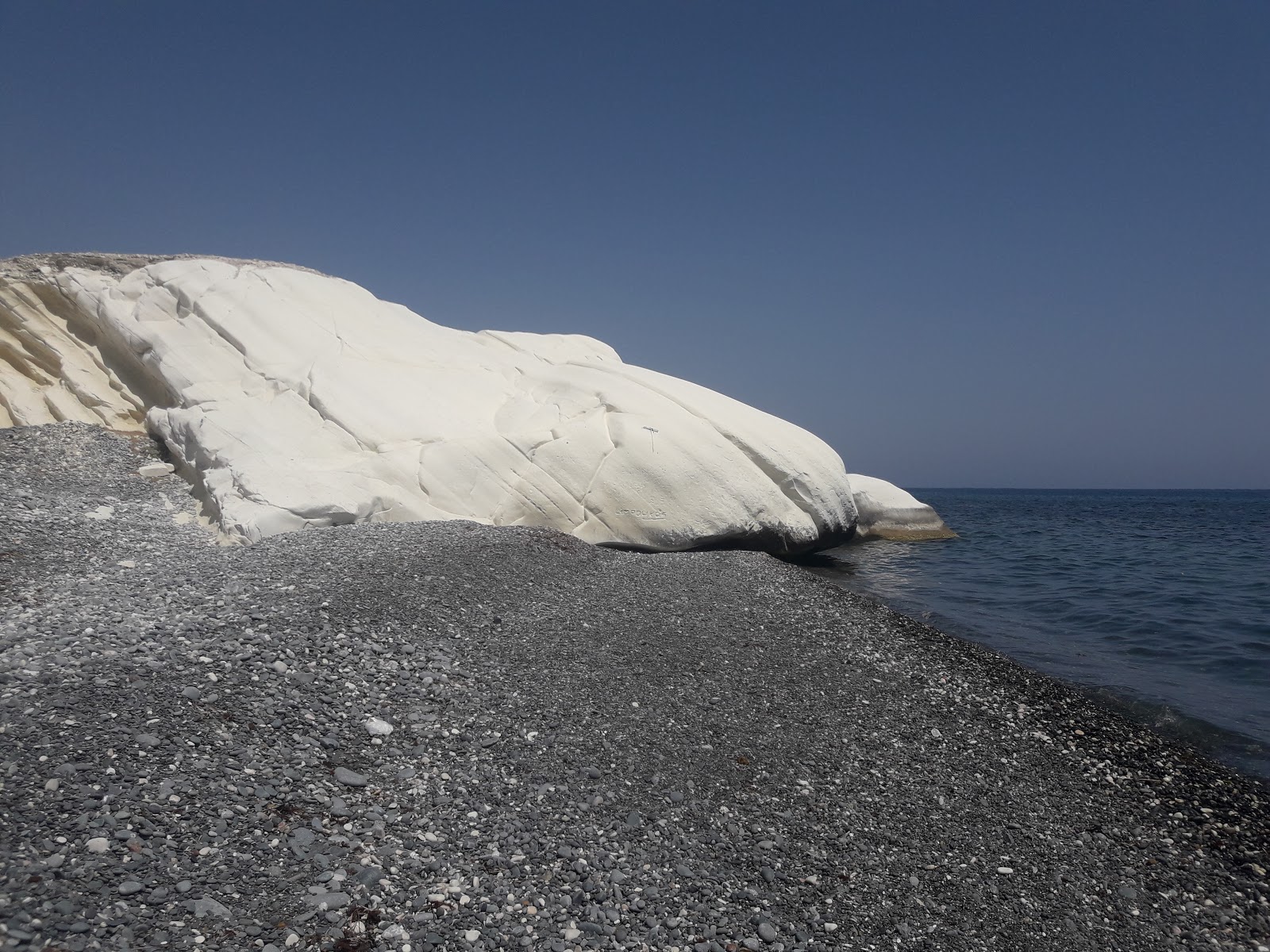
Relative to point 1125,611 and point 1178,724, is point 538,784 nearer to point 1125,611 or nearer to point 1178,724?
point 1178,724

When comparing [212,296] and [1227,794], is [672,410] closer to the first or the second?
[212,296]

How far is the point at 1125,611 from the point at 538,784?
42.5 ft

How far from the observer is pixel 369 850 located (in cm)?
424

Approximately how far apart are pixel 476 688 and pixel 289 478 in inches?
288

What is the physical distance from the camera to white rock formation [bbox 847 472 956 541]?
25.0 m

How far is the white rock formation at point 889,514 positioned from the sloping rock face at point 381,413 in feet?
24.9

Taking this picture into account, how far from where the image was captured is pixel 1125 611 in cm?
1374

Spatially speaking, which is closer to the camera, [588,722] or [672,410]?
[588,722]

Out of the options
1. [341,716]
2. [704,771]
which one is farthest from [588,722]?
[341,716]

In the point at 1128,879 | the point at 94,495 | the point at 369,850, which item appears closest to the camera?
the point at 369,850

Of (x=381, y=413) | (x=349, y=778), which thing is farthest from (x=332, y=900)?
(x=381, y=413)

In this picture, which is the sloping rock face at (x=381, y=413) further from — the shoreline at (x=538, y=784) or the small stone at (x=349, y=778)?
the small stone at (x=349, y=778)

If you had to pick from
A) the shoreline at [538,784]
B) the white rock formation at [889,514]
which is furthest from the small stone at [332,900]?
the white rock formation at [889,514]

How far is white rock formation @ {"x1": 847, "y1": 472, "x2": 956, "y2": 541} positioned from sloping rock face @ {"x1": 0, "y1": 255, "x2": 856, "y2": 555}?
758 centimetres
